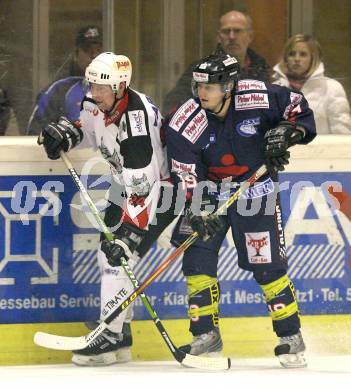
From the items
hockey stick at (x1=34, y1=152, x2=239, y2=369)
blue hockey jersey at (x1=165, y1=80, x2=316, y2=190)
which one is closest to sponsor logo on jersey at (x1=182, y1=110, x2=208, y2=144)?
blue hockey jersey at (x1=165, y1=80, x2=316, y2=190)

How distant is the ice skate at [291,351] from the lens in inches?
257

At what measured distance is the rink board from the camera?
6.78 m

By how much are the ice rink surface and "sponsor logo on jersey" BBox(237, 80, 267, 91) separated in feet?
4.11

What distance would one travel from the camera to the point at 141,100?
6.57 metres

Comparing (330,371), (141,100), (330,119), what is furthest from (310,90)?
(330,371)

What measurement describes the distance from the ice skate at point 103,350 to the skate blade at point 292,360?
73 centimetres

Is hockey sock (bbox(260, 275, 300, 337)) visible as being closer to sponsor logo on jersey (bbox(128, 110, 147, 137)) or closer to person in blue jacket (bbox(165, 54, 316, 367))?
person in blue jacket (bbox(165, 54, 316, 367))

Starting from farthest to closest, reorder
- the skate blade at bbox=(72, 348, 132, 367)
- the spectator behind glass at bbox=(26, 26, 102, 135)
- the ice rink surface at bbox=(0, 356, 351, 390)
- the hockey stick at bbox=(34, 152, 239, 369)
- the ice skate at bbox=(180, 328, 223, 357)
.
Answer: the spectator behind glass at bbox=(26, 26, 102, 135) < the skate blade at bbox=(72, 348, 132, 367) < the ice skate at bbox=(180, 328, 223, 357) < the hockey stick at bbox=(34, 152, 239, 369) < the ice rink surface at bbox=(0, 356, 351, 390)

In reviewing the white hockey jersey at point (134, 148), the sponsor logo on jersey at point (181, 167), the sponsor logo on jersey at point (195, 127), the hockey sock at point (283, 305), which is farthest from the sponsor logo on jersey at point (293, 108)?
the hockey sock at point (283, 305)

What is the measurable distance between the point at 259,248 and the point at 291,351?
484 millimetres

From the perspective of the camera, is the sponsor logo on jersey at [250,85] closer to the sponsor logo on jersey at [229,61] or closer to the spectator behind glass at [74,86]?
the sponsor logo on jersey at [229,61]

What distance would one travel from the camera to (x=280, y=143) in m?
6.24

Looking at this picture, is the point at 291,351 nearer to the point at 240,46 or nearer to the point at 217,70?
the point at 217,70

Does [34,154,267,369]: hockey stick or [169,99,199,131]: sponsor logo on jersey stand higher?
[169,99,199,131]: sponsor logo on jersey
